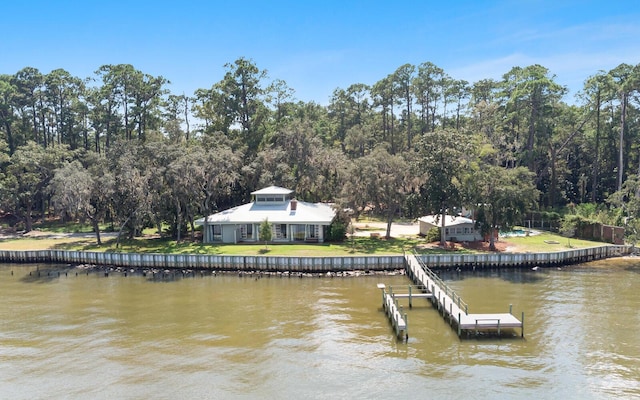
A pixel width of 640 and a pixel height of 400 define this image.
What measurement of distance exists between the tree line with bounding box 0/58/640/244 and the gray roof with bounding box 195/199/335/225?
2.04 metres

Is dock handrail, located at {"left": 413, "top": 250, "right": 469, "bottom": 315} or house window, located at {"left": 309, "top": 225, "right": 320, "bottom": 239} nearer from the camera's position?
dock handrail, located at {"left": 413, "top": 250, "right": 469, "bottom": 315}

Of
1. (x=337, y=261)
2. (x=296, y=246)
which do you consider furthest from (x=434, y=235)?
(x=296, y=246)

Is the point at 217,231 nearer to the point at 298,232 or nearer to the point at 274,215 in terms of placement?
the point at 274,215

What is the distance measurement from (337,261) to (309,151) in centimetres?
2308

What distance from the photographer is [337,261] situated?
1524 inches

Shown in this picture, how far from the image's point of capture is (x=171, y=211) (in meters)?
49.6

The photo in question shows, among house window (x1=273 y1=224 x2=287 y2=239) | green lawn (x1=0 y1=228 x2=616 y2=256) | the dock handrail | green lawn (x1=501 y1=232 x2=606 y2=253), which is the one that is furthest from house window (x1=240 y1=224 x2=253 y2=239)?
green lawn (x1=501 y1=232 x2=606 y2=253)

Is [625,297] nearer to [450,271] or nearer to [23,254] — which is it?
[450,271]

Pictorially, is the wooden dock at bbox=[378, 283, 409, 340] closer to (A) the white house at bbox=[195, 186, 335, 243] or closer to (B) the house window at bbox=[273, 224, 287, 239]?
(A) the white house at bbox=[195, 186, 335, 243]

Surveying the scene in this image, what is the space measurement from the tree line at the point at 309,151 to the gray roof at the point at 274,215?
2041 mm

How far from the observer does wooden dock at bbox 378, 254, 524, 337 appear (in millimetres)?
24250

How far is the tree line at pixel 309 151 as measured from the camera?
143 ft

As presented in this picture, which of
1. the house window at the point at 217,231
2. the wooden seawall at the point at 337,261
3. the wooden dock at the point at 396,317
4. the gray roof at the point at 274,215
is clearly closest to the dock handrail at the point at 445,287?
the wooden seawall at the point at 337,261

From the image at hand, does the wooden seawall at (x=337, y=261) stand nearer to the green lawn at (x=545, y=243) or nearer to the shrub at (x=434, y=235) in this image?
the green lawn at (x=545, y=243)
